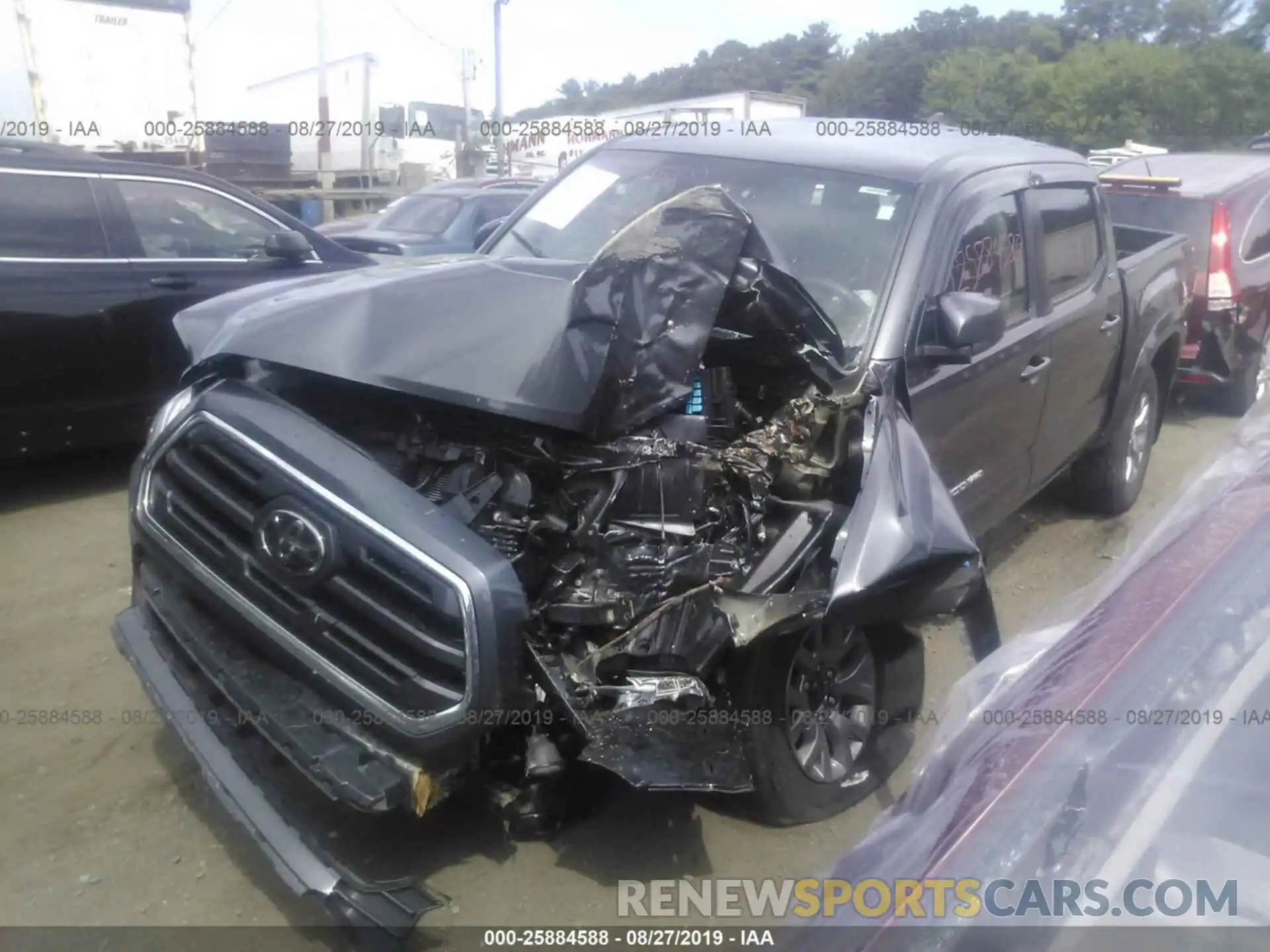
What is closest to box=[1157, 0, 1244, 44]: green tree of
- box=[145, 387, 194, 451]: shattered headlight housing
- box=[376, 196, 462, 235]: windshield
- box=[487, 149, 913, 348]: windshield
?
box=[376, 196, 462, 235]: windshield

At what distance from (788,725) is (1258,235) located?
6855 millimetres

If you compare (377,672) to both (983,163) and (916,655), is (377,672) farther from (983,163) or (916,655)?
(983,163)

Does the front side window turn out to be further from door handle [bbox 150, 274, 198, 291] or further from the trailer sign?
the trailer sign

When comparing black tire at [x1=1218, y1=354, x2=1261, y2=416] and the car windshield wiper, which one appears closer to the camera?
the car windshield wiper

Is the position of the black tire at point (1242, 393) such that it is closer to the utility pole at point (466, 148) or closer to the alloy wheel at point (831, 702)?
the alloy wheel at point (831, 702)

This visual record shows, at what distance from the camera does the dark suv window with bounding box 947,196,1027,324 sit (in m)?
3.62

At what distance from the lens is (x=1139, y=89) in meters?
27.2

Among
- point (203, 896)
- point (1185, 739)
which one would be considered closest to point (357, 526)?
point (203, 896)

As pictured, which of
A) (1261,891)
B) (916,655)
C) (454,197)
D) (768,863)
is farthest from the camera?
(454,197)

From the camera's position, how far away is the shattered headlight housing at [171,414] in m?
3.02

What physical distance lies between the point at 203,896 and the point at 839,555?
1819 mm

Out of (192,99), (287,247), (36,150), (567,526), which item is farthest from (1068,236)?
(192,99)

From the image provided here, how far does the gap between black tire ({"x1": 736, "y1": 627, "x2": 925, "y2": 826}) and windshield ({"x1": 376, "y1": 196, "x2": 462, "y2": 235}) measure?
23.8 feet

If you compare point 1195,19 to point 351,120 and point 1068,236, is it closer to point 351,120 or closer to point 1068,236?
point 351,120
